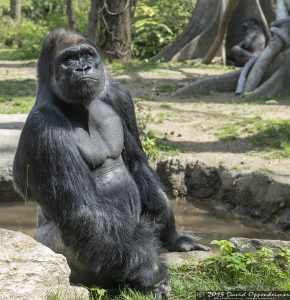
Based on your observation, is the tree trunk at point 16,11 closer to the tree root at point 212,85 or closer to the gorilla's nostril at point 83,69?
the tree root at point 212,85

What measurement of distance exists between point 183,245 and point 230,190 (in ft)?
7.18

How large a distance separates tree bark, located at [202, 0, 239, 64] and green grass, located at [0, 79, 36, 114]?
3.82 metres

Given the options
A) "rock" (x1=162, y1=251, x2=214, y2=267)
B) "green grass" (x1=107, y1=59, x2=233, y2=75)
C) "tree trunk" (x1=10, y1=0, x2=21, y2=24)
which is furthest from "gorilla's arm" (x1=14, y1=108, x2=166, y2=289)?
"tree trunk" (x1=10, y1=0, x2=21, y2=24)

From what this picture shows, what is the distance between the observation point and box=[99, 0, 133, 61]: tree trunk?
13.6 metres

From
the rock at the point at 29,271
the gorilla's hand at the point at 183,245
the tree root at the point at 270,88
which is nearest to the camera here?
the rock at the point at 29,271

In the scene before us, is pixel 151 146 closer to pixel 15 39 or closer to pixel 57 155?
pixel 57 155

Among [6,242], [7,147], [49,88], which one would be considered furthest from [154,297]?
[7,147]

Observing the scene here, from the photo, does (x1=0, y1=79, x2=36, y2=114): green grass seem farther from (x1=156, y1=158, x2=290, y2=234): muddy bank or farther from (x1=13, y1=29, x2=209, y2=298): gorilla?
(x1=13, y1=29, x2=209, y2=298): gorilla

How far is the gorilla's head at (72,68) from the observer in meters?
3.88

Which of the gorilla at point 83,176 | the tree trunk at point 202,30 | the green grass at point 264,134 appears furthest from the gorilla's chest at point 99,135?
the tree trunk at point 202,30

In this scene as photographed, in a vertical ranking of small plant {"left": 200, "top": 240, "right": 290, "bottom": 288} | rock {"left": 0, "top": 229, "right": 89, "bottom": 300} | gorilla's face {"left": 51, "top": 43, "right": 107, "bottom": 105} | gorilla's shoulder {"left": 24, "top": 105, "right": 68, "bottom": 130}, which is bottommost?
small plant {"left": 200, "top": 240, "right": 290, "bottom": 288}

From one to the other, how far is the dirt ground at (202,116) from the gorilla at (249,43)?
1.78 meters

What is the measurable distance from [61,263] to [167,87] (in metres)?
8.02

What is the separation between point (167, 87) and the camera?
11.2 metres
